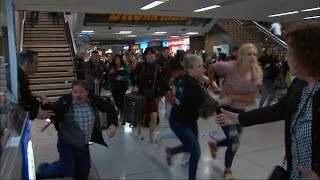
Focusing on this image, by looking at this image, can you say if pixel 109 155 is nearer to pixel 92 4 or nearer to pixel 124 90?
pixel 124 90

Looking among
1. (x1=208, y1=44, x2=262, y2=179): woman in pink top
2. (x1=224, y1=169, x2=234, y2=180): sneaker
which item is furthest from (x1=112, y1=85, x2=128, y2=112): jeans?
(x1=224, y1=169, x2=234, y2=180): sneaker

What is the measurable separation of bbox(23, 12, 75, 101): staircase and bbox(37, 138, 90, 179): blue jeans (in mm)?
6145

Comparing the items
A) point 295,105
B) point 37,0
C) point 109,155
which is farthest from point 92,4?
point 295,105

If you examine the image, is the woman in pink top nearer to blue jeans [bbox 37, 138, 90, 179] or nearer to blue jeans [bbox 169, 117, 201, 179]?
blue jeans [bbox 169, 117, 201, 179]

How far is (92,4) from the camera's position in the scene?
9.73 meters

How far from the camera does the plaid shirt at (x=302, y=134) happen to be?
1.66 meters

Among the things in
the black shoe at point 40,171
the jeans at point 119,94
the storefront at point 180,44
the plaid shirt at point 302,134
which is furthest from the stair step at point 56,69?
the storefront at point 180,44

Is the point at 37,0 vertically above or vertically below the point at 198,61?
above

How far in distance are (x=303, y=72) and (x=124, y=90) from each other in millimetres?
6023

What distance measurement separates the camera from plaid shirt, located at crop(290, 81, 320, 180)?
1.66 m

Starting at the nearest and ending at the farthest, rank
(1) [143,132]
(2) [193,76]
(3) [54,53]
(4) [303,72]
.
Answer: (4) [303,72]
(2) [193,76]
(1) [143,132]
(3) [54,53]

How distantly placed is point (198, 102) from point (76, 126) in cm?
139

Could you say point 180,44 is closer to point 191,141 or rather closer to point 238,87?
point 238,87

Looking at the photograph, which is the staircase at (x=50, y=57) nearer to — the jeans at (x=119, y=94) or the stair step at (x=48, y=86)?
the stair step at (x=48, y=86)
